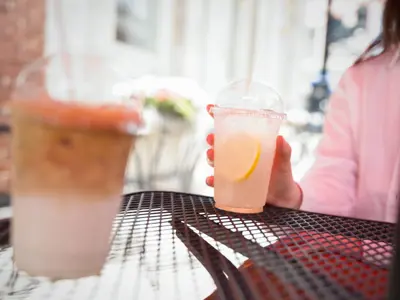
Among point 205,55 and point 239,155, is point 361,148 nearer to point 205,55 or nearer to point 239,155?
point 239,155

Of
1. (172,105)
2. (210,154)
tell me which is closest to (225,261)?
(210,154)

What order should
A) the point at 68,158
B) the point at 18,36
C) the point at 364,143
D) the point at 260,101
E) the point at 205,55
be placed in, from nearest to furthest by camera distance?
the point at 68,158
the point at 364,143
the point at 260,101
the point at 18,36
the point at 205,55

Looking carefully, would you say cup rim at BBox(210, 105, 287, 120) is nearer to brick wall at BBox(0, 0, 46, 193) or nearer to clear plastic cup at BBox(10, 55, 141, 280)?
clear plastic cup at BBox(10, 55, 141, 280)

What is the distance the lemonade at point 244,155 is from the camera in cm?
57

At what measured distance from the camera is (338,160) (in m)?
1.01

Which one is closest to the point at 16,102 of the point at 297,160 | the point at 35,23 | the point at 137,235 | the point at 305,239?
the point at 137,235

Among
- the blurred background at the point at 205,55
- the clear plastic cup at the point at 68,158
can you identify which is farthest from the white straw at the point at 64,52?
the blurred background at the point at 205,55

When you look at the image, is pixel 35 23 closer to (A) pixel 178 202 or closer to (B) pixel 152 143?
(B) pixel 152 143

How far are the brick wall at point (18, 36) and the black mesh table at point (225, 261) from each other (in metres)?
1.48

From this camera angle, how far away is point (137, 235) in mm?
439

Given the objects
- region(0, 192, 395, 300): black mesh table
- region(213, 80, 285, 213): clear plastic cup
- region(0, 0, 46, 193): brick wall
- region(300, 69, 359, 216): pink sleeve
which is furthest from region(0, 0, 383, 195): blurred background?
region(0, 192, 395, 300): black mesh table

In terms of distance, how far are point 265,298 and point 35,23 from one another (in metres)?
1.99

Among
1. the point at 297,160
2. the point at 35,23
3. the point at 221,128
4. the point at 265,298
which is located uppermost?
the point at 35,23

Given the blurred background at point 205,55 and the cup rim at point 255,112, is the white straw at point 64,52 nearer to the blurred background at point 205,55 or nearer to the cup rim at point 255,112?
the cup rim at point 255,112
